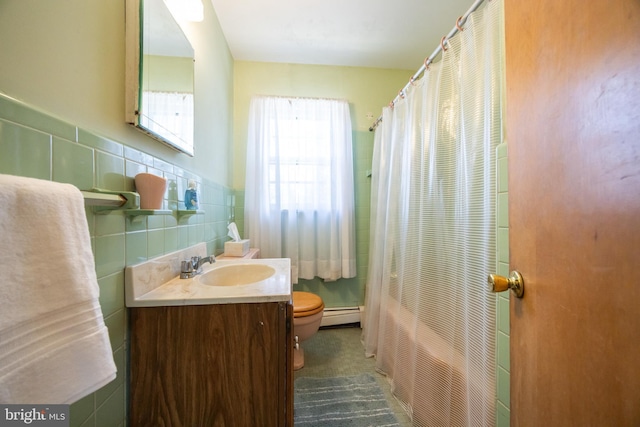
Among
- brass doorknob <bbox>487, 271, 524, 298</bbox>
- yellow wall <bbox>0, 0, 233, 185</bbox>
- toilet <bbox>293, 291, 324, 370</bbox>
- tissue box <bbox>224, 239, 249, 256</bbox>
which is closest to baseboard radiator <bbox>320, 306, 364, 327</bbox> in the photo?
toilet <bbox>293, 291, 324, 370</bbox>

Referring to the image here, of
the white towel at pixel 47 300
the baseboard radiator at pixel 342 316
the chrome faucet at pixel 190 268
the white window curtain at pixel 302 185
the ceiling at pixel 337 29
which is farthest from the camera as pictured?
the baseboard radiator at pixel 342 316

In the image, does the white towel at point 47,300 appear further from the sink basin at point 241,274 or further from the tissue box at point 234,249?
the tissue box at point 234,249

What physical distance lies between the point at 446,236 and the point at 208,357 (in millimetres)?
1052

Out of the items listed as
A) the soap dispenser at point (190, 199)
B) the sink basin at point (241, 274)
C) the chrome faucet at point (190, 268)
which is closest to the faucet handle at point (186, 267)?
the chrome faucet at point (190, 268)

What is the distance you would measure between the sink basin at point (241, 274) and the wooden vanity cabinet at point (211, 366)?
391 millimetres

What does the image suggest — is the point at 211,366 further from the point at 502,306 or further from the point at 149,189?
the point at 502,306

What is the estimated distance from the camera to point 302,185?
6.44ft

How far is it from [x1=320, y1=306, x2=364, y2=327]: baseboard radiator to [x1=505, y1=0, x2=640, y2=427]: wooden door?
158 cm

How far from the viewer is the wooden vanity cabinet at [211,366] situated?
710 millimetres

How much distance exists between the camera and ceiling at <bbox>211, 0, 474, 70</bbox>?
1.47 meters

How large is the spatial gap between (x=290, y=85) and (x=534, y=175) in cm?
200

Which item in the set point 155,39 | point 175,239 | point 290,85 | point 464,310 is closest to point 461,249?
point 464,310

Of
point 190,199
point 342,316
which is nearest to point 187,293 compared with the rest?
point 190,199

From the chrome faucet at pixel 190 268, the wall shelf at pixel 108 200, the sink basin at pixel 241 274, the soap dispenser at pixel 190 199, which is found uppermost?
the soap dispenser at pixel 190 199
